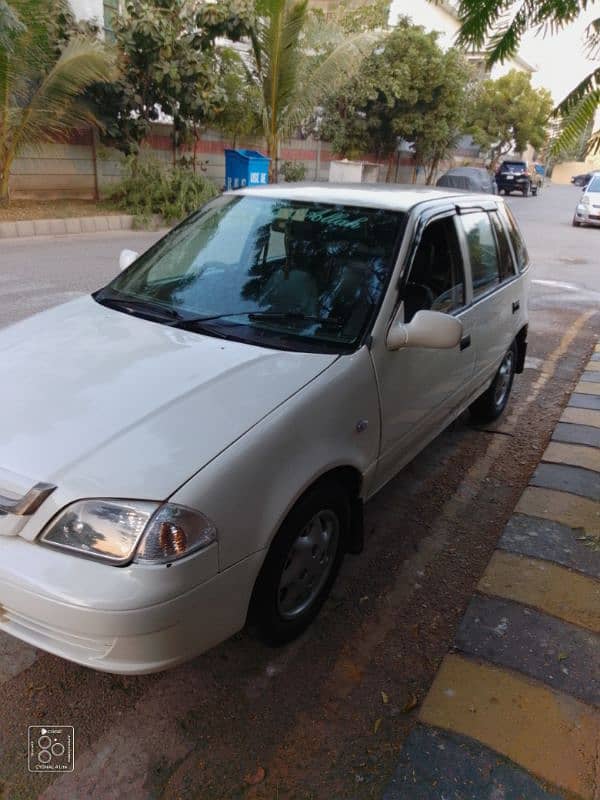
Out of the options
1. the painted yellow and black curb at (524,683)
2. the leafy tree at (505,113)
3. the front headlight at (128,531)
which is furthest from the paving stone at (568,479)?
the leafy tree at (505,113)

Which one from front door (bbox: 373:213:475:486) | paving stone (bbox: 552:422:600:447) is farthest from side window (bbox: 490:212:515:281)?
paving stone (bbox: 552:422:600:447)

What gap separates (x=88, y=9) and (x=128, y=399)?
16.6 metres

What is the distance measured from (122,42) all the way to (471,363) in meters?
12.0

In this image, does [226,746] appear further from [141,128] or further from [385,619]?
[141,128]

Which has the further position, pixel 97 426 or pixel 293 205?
pixel 293 205

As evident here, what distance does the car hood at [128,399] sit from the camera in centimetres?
198

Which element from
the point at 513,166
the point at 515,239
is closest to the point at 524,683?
the point at 515,239

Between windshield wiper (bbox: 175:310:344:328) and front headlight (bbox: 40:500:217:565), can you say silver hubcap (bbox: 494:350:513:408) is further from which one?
front headlight (bbox: 40:500:217:565)

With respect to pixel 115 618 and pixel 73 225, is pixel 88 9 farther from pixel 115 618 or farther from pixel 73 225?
pixel 115 618

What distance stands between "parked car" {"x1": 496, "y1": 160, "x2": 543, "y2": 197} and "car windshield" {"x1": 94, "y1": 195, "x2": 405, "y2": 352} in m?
33.1

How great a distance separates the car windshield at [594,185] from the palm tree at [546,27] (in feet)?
60.5

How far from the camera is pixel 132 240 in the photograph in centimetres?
1227

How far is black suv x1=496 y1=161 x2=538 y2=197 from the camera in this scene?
32.9 m

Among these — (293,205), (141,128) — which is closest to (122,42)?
(141,128)
